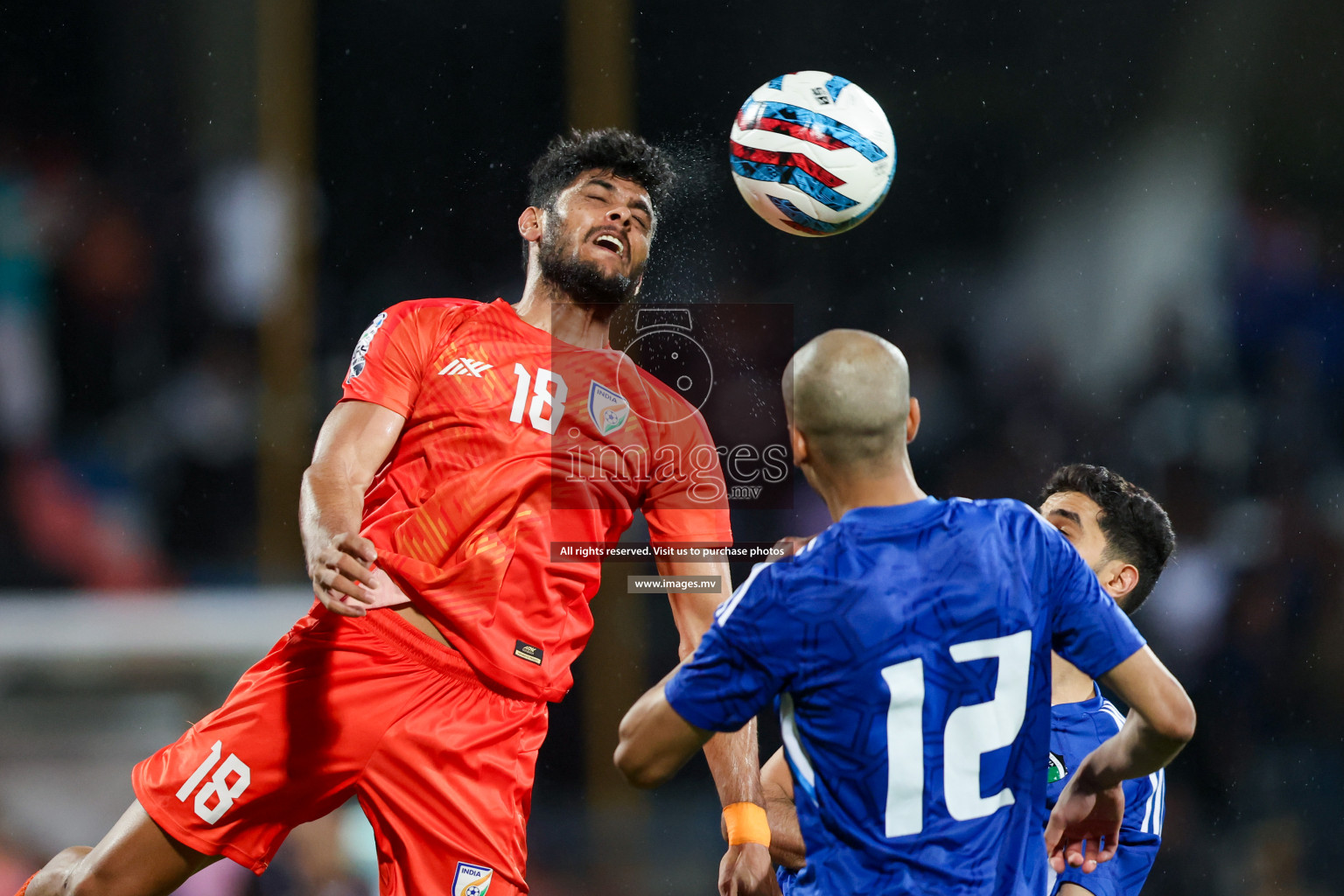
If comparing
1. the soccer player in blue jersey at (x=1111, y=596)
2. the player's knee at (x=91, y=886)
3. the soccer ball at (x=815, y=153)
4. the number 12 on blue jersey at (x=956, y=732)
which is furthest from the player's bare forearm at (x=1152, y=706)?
the player's knee at (x=91, y=886)

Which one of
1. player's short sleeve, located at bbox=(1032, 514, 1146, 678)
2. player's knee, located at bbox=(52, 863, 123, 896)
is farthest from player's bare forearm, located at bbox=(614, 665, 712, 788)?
player's knee, located at bbox=(52, 863, 123, 896)

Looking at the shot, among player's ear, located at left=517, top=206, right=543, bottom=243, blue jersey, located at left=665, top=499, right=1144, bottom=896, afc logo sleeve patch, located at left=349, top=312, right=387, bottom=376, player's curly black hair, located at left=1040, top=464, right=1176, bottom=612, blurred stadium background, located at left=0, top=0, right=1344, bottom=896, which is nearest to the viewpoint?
blue jersey, located at left=665, top=499, right=1144, bottom=896

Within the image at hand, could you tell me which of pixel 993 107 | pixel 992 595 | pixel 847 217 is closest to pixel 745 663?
pixel 992 595

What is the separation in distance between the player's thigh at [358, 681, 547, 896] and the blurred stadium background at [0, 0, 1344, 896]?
2.42 metres

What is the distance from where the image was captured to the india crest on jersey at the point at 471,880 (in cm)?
255

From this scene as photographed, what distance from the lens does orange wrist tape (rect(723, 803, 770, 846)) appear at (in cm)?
251

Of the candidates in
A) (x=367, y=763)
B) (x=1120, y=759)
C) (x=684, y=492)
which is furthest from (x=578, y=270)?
(x=1120, y=759)

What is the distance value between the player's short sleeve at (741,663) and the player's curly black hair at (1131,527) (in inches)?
57.9

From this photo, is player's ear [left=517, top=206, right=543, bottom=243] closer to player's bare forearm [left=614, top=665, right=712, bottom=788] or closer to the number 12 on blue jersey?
player's bare forearm [left=614, top=665, right=712, bottom=788]

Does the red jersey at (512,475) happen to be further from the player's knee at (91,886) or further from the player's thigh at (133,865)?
the player's knee at (91,886)

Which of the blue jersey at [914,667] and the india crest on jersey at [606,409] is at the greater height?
the india crest on jersey at [606,409]

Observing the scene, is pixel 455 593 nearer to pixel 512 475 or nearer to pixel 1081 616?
pixel 512 475

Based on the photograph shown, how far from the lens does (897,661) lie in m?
1.74

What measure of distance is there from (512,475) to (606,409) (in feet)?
1.07
